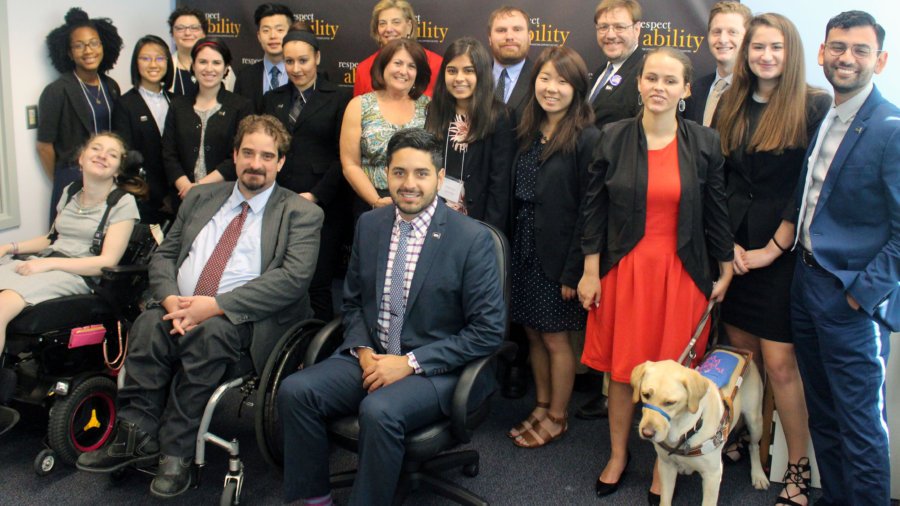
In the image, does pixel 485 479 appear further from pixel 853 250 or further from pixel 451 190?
pixel 853 250

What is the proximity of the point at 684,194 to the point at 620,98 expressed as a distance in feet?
3.15

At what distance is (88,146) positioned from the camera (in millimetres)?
3314

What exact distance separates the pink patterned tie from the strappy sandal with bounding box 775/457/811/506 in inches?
86.8

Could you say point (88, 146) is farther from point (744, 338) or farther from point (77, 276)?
point (744, 338)

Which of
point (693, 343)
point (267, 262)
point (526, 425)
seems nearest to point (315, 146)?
point (267, 262)

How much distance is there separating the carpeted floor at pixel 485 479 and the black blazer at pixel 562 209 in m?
0.75

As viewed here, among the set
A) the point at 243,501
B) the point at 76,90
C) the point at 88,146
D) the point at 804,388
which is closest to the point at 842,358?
the point at 804,388

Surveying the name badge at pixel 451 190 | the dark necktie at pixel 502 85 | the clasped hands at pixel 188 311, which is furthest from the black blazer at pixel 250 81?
the clasped hands at pixel 188 311

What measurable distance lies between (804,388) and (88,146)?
9.74 feet

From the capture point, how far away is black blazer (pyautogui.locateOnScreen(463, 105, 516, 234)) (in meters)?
3.14

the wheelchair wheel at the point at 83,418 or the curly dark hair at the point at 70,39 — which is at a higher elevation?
the curly dark hair at the point at 70,39

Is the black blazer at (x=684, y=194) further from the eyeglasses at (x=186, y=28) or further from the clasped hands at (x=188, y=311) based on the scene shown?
the eyeglasses at (x=186, y=28)

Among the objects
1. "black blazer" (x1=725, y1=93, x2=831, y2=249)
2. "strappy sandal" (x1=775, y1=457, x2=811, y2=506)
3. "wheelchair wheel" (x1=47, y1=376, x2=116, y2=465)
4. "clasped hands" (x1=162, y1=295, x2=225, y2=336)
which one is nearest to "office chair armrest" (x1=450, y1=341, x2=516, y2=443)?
"clasped hands" (x1=162, y1=295, x2=225, y2=336)

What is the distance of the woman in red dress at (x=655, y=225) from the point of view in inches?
103
